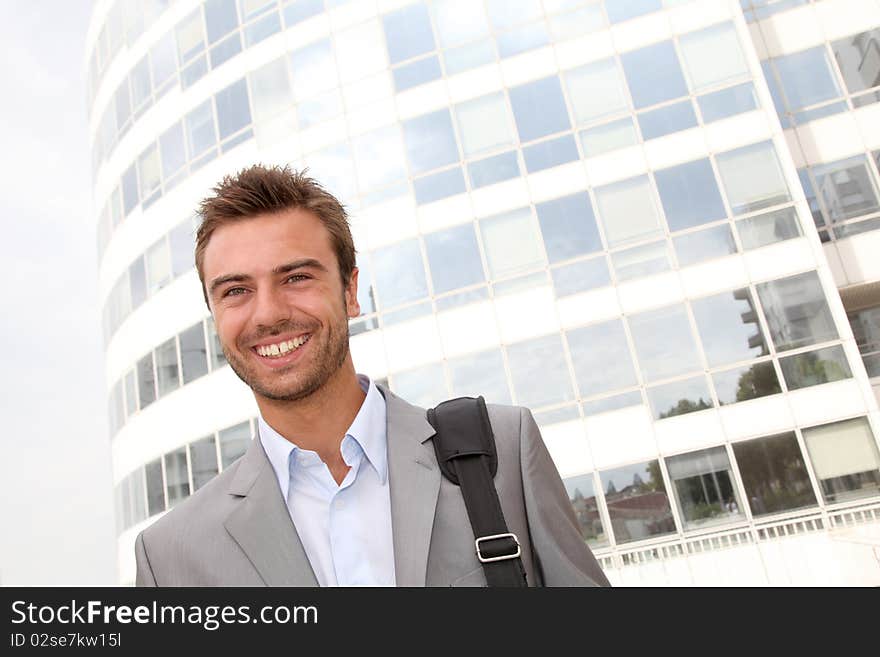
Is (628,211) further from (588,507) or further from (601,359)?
(588,507)

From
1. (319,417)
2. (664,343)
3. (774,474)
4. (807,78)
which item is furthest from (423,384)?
(319,417)

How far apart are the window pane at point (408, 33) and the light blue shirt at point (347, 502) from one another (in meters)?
15.9

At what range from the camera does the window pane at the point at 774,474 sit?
12977 mm

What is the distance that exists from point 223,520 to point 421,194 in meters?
14.4

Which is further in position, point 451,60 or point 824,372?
point 451,60

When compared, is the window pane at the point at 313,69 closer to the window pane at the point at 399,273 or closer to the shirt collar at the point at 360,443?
the window pane at the point at 399,273

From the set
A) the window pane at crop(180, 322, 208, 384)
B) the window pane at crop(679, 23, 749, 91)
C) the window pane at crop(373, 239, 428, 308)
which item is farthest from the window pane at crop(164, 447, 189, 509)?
the window pane at crop(679, 23, 749, 91)

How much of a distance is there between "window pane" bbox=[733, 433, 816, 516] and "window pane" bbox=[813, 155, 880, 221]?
5193mm

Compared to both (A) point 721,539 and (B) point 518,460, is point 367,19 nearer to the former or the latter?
(A) point 721,539

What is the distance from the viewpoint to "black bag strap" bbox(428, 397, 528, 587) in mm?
1697

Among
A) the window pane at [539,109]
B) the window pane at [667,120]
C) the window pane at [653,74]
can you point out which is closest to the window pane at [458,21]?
the window pane at [539,109]

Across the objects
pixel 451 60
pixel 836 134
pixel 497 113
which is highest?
pixel 451 60

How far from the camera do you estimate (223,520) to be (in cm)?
194

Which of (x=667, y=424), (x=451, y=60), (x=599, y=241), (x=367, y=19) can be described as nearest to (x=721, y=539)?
(x=667, y=424)
